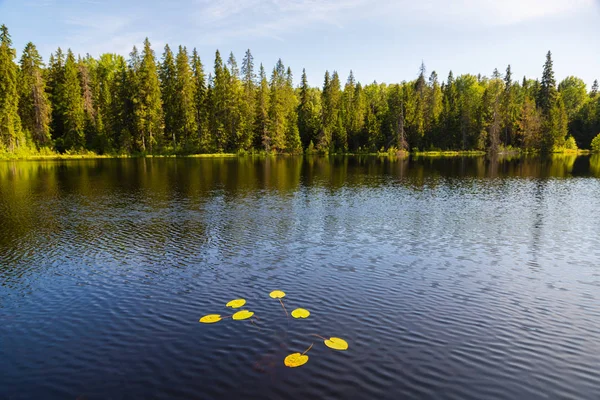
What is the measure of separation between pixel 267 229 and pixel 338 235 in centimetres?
512

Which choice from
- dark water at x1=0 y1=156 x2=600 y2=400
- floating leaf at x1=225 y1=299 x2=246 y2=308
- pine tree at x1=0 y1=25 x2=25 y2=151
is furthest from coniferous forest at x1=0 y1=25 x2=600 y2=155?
floating leaf at x1=225 y1=299 x2=246 y2=308

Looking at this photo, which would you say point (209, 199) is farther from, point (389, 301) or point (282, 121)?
point (282, 121)

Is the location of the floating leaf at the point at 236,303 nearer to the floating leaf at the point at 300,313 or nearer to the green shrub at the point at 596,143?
the floating leaf at the point at 300,313

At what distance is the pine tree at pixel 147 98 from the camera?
3868 inches

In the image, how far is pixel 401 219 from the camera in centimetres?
2873

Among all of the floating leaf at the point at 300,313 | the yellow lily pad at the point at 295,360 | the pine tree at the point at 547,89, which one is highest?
the pine tree at the point at 547,89

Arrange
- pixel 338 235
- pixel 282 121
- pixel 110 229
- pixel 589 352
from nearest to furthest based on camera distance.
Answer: pixel 589 352 < pixel 338 235 < pixel 110 229 < pixel 282 121

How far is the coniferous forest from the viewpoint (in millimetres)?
95312

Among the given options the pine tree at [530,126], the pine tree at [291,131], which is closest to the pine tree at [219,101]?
the pine tree at [291,131]

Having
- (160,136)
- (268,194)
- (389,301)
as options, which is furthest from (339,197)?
(160,136)

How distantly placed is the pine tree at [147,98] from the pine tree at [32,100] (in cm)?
2213

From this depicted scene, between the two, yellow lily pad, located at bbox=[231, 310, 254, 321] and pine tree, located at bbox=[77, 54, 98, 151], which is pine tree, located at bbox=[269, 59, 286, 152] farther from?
yellow lily pad, located at bbox=[231, 310, 254, 321]

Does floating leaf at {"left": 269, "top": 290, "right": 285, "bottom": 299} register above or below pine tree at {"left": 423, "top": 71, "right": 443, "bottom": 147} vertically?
below

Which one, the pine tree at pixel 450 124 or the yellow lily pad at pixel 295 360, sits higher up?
the pine tree at pixel 450 124
